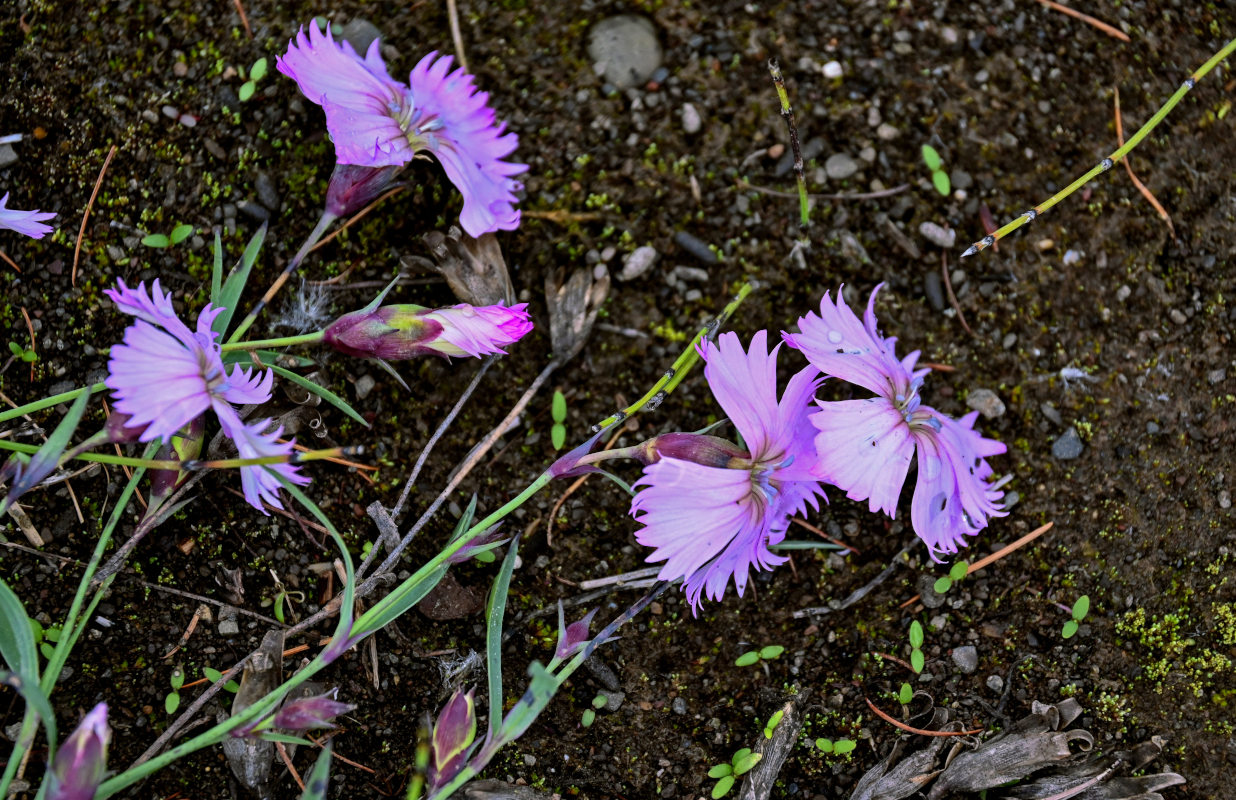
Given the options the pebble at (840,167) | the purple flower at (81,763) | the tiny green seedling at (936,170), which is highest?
the purple flower at (81,763)

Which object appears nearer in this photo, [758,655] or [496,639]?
[496,639]

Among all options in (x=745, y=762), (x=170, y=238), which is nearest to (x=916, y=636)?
(x=745, y=762)

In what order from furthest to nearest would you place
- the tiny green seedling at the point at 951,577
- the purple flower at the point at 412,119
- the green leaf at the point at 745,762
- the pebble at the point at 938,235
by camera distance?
1. the pebble at the point at 938,235
2. the tiny green seedling at the point at 951,577
3. the green leaf at the point at 745,762
4. the purple flower at the point at 412,119

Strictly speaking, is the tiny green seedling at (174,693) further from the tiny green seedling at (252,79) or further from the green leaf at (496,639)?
the tiny green seedling at (252,79)

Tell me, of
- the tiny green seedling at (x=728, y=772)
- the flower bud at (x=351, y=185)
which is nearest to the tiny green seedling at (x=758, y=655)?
the tiny green seedling at (x=728, y=772)

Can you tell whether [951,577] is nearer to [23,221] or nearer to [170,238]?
[170,238]

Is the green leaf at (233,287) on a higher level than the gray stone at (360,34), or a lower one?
lower
